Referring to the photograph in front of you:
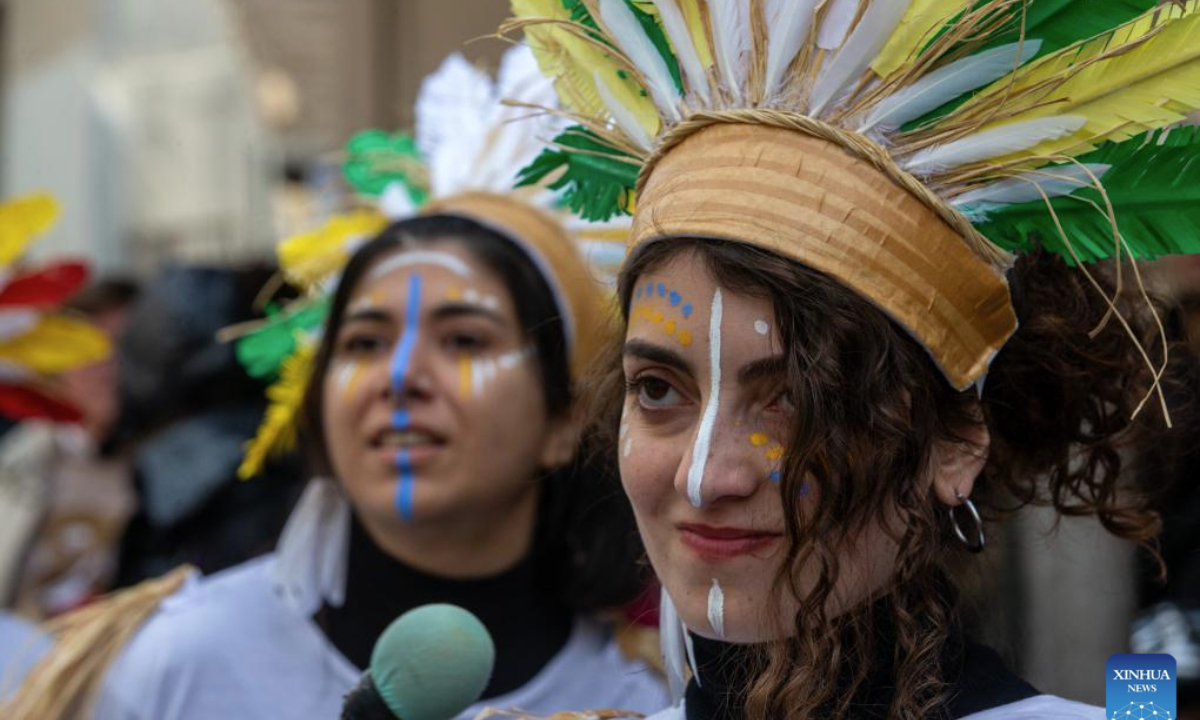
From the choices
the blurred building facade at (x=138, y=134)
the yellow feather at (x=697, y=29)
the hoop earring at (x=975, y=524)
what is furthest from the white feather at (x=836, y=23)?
the blurred building facade at (x=138, y=134)

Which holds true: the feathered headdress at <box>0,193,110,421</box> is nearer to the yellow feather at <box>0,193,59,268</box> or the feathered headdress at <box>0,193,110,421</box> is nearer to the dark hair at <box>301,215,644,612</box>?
the yellow feather at <box>0,193,59,268</box>

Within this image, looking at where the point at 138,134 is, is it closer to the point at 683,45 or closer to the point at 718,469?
the point at 683,45

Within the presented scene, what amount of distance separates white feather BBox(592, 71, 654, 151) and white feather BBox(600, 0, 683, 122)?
4 cm

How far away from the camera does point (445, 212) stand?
2.80 metres

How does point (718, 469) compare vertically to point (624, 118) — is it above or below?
below

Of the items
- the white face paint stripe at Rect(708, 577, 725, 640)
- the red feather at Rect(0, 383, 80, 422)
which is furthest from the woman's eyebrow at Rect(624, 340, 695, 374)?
the red feather at Rect(0, 383, 80, 422)

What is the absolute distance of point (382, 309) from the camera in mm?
2643

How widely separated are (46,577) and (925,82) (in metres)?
3.42

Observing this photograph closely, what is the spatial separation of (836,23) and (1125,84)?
0.98 feet

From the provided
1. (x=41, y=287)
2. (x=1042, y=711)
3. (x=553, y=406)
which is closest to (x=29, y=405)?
(x=41, y=287)

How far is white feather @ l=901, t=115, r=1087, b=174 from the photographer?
155 cm

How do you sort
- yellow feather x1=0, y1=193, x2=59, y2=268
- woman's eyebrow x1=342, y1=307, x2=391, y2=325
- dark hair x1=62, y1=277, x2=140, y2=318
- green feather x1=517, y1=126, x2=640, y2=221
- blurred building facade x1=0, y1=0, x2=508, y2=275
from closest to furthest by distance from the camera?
green feather x1=517, y1=126, x2=640, y2=221
woman's eyebrow x1=342, y1=307, x2=391, y2=325
yellow feather x1=0, y1=193, x2=59, y2=268
dark hair x1=62, y1=277, x2=140, y2=318
blurred building facade x1=0, y1=0, x2=508, y2=275

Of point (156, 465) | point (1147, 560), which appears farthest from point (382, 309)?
point (156, 465)

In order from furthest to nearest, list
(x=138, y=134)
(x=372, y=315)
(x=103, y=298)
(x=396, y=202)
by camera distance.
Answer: (x=138, y=134) → (x=103, y=298) → (x=396, y=202) → (x=372, y=315)
